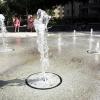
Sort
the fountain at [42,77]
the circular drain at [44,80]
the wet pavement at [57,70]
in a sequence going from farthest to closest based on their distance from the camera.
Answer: the fountain at [42,77]
the circular drain at [44,80]
the wet pavement at [57,70]

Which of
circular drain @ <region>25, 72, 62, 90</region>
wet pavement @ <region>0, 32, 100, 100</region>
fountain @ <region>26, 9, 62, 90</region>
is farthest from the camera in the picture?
fountain @ <region>26, 9, 62, 90</region>

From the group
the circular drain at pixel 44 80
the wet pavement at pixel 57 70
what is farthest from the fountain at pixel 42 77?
the wet pavement at pixel 57 70

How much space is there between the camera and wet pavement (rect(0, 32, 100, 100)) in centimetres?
959

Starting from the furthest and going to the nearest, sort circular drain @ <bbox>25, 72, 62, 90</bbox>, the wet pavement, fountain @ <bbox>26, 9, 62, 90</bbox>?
1. fountain @ <bbox>26, 9, 62, 90</bbox>
2. circular drain @ <bbox>25, 72, 62, 90</bbox>
3. the wet pavement

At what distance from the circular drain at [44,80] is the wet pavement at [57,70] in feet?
0.74

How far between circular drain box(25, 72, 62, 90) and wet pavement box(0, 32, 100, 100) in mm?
226

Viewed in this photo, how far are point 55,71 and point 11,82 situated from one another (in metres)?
2.52

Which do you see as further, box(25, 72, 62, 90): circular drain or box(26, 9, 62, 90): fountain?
box(26, 9, 62, 90): fountain

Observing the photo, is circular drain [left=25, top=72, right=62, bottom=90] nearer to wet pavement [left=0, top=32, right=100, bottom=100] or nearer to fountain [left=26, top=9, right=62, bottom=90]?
fountain [left=26, top=9, right=62, bottom=90]

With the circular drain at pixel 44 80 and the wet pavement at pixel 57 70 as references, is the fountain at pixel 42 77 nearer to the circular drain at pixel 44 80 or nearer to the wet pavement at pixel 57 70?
the circular drain at pixel 44 80

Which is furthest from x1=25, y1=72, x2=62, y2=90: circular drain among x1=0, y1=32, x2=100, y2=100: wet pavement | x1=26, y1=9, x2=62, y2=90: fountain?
x1=0, y1=32, x2=100, y2=100: wet pavement

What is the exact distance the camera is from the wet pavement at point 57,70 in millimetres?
9594

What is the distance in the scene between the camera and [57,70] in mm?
12438

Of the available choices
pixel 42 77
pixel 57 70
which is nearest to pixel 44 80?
pixel 42 77
